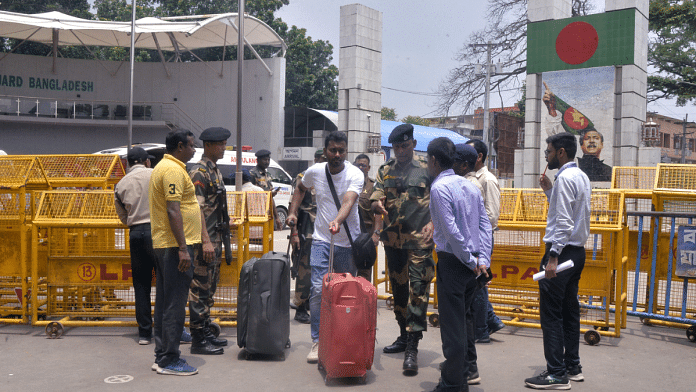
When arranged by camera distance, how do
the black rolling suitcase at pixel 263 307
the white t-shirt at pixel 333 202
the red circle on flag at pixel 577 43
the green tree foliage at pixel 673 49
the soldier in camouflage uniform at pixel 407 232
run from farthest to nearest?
1. the green tree foliage at pixel 673 49
2. the red circle on flag at pixel 577 43
3. the white t-shirt at pixel 333 202
4. the black rolling suitcase at pixel 263 307
5. the soldier in camouflage uniform at pixel 407 232

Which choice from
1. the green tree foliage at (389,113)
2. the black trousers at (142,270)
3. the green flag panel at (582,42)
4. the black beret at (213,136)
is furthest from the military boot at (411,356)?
the green tree foliage at (389,113)

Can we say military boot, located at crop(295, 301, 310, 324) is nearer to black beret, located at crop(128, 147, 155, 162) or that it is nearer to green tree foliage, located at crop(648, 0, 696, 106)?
black beret, located at crop(128, 147, 155, 162)

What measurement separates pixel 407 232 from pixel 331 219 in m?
0.67

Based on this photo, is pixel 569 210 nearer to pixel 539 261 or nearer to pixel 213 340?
pixel 539 261

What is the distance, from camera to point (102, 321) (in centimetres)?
639

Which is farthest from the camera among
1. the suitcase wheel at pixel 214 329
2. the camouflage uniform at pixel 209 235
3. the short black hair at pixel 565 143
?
the suitcase wheel at pixel 214 329

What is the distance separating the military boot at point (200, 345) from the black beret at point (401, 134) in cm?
244

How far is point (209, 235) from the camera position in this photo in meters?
5.73

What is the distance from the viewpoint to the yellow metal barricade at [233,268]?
21.0ft

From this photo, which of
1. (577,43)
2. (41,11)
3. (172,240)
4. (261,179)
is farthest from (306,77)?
(172,240)

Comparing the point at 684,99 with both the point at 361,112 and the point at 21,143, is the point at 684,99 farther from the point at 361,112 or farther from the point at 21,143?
the point at 21,143

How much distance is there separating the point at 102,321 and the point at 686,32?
30.0 metres

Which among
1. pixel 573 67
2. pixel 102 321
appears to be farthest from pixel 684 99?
pixel 102 321

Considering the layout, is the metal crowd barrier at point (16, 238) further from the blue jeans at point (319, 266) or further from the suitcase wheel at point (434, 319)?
the suitcase wheel at point (434, 319)
